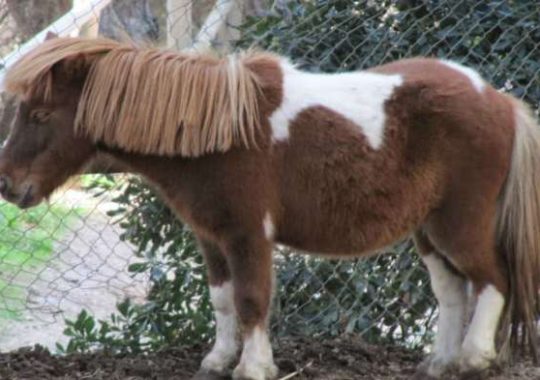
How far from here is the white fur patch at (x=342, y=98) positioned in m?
4.48

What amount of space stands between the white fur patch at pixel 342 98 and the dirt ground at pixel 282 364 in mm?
1073

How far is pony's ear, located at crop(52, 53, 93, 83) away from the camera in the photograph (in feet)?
14.4

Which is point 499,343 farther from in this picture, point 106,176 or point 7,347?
point 7,347

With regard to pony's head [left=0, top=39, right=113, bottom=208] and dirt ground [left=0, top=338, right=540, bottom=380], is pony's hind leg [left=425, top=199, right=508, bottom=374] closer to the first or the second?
dirt ground [left=0, top=338, right=540, bottom=380]

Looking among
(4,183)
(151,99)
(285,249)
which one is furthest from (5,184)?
(285,249)

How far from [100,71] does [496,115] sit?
5.00 feet

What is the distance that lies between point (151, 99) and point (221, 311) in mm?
910

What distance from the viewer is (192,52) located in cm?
468

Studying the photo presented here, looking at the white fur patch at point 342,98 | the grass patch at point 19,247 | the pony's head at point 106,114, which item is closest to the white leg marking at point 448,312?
the white fur patch at point 342,98

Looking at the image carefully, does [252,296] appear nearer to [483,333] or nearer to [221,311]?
[221,311]

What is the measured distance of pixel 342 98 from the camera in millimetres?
4566


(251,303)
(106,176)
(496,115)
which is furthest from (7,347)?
(496,115)

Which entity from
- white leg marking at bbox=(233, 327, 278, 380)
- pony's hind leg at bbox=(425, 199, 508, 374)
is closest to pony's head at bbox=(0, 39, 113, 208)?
white leg marking at bbox=(233, 327, 278, 380)

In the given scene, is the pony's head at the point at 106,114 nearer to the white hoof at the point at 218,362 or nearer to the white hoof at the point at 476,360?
the white hoof at the point at 218,362
